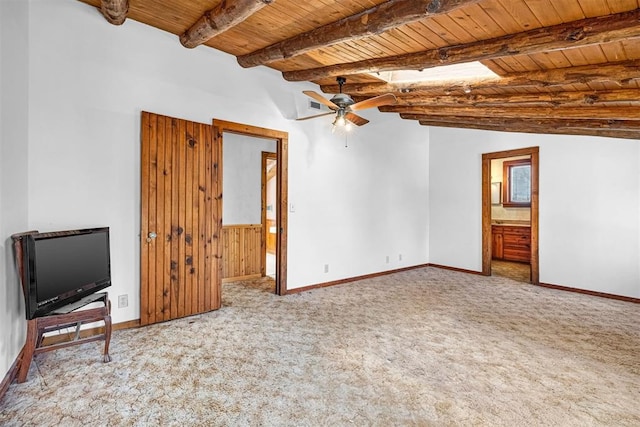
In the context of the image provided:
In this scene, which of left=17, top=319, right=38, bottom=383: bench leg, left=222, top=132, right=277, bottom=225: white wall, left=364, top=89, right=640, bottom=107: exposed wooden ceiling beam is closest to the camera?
left=17, top=319, right=38, bottom=383: bench leg

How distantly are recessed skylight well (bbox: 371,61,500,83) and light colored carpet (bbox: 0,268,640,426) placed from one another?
2.76 m

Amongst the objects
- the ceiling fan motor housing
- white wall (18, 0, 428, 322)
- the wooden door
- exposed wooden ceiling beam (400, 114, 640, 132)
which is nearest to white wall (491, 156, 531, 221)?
exposed wooden ceiling beam (400, 114, 640, 132)

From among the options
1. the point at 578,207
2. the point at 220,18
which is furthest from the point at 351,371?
the point at 578,207

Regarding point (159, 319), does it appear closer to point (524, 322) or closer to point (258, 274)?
point (258, 274)

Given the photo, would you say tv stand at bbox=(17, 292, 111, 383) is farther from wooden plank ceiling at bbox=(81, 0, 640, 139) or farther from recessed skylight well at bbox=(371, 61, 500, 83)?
recessed skylight well at bbox=(371, 61, 500, 83)

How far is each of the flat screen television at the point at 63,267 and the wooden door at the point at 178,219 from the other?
0.44m

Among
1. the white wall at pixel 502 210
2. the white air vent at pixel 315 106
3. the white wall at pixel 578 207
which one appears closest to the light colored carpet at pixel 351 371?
the white wall at pixel 578 207

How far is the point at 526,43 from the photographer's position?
2451mm

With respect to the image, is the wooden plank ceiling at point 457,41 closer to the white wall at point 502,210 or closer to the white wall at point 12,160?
the white wall at point 12,160

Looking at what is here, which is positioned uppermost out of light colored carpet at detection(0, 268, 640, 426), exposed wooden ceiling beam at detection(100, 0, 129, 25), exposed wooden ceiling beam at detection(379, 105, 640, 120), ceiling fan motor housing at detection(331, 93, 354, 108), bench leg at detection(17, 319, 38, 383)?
exposed wooden ceiling beam at detection(100, 0, 129, 25)

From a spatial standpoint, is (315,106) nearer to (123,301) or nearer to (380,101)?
(380,101)

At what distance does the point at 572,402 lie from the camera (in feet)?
Result: 6.97

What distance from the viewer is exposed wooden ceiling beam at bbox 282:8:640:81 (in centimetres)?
206

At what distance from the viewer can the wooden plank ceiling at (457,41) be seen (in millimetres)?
2203
